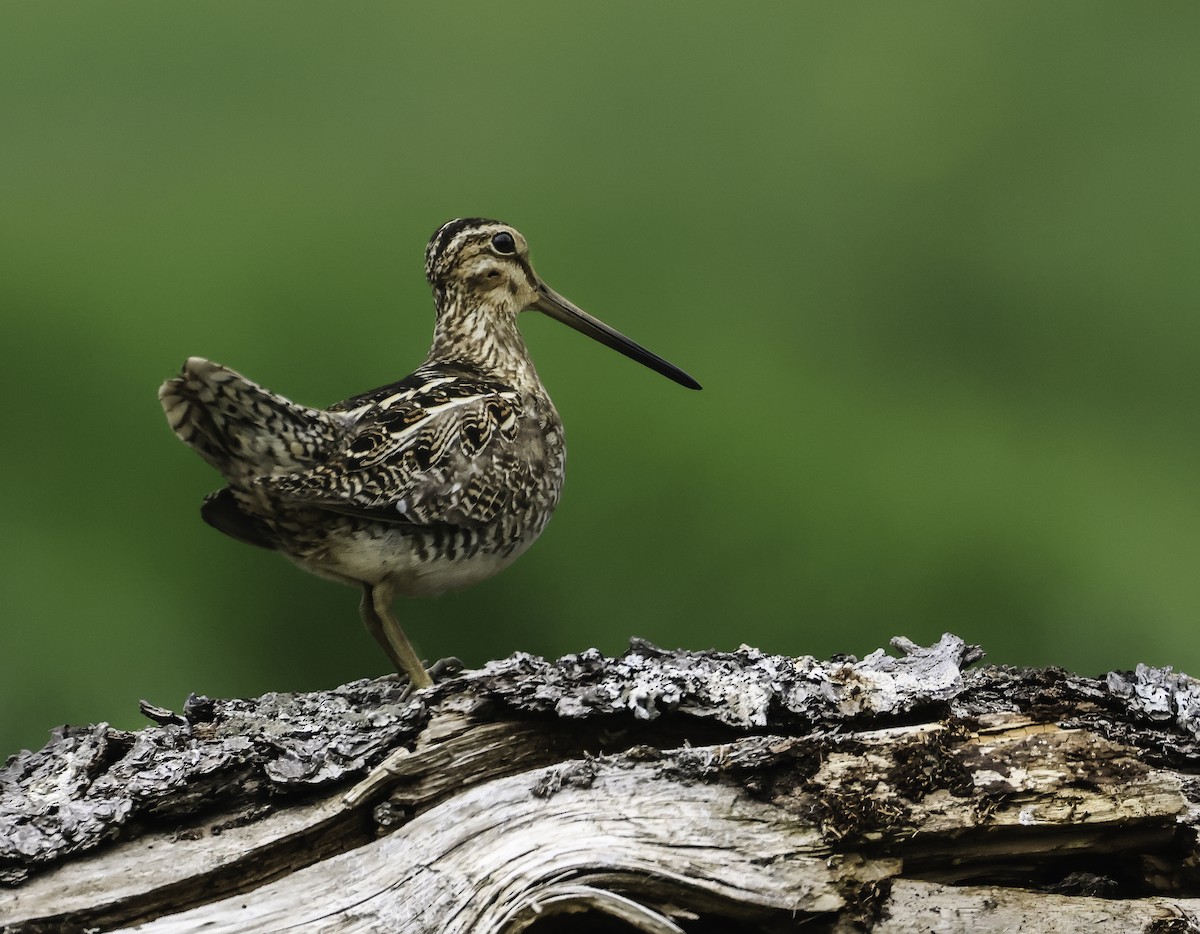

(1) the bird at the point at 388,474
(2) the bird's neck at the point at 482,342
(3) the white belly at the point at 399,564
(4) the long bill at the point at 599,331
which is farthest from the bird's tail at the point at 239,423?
(4) the long bill at the point at 599,331

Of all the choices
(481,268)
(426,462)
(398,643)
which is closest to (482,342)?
(481,268)

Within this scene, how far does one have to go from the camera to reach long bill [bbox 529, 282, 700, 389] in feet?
9.54

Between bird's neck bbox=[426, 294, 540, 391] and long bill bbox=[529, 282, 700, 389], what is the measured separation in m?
0.12

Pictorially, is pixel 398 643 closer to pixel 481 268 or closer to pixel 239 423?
pixel 239 423

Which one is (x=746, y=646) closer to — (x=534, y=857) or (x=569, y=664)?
(x=569, y=664)

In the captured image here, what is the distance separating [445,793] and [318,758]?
0.62 feet

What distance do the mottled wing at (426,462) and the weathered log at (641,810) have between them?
14.7 inches

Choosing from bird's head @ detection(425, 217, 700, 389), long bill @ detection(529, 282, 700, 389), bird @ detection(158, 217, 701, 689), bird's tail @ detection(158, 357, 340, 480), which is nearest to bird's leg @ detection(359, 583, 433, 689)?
bird @ detection(158, 217, 701, 689)

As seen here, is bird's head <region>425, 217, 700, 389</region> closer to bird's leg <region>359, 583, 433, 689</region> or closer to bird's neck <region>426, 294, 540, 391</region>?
bird's neck <region>426, 294, 540, 391</region>

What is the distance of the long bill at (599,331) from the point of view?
2.91 m

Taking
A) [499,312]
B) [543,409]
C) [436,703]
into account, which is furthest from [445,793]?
[499,312]

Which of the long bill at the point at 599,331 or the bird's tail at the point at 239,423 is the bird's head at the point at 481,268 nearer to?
the long bill at the point at 599,331

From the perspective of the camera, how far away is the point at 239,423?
2080mm

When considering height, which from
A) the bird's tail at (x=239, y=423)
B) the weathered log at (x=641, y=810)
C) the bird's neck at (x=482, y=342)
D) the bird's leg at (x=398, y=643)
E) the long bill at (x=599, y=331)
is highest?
the long bill at (x=599, y=331)
